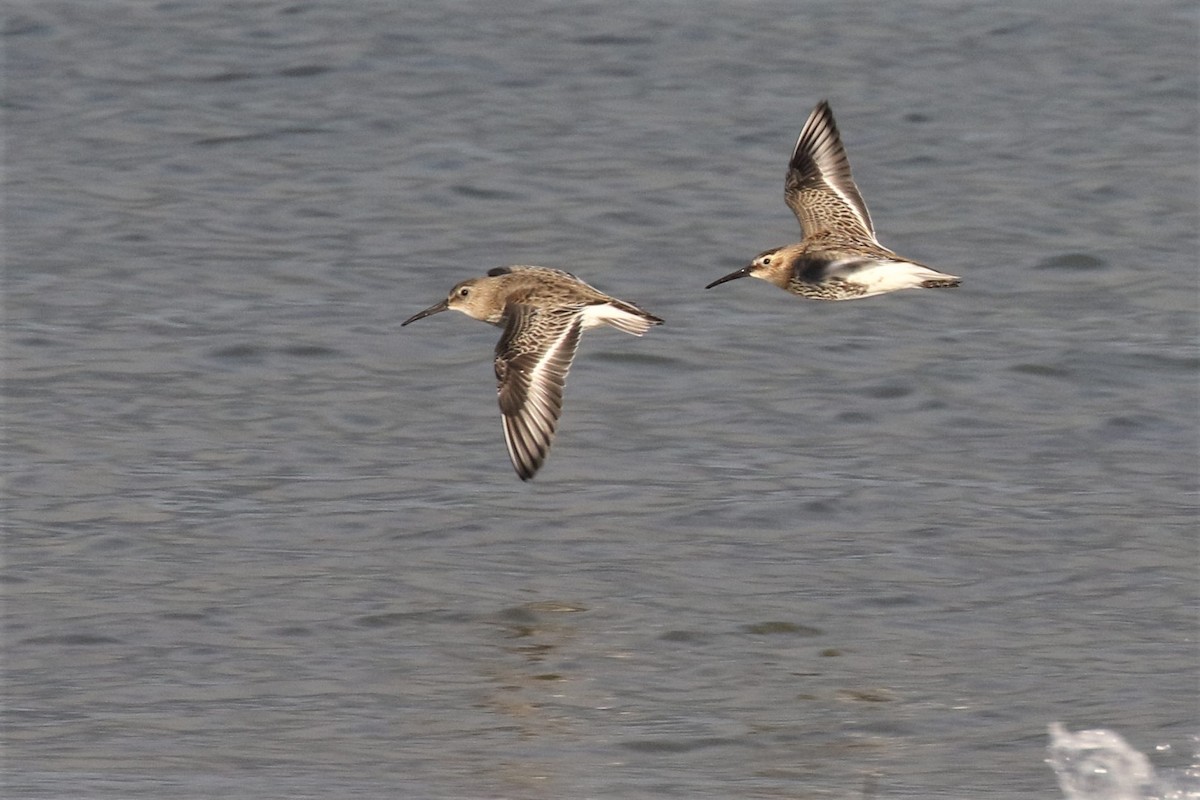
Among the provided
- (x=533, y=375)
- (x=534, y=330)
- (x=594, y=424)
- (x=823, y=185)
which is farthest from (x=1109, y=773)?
(x=594, y=424)

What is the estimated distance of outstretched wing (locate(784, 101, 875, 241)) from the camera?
1077cm

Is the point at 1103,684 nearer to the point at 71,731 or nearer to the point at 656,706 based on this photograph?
the point at 656,706

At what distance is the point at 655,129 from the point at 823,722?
30.9 ft

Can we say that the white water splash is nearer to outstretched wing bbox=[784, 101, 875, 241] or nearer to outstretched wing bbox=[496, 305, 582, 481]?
outstretched wing bbox=[496, 305, 582, 481]

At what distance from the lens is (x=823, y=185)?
435 inches

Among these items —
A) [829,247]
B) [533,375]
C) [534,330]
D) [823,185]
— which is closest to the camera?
[533,375]

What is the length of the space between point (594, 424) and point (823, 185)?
1.80 meters

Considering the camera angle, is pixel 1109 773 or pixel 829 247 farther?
pixel 829 247

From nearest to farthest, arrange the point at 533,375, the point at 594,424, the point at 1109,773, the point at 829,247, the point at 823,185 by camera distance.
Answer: the point at 1109,773 < the point at 533,375 < the point at 829,247 < the point at 823,185 < the point at 594,424

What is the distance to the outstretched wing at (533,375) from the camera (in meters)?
9.12

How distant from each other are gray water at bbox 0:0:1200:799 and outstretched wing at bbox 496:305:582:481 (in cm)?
75

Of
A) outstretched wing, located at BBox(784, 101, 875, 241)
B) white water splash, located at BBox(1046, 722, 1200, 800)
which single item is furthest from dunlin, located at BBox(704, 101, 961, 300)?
white water splash, located at BBox(1046, 722, 1200, 800)

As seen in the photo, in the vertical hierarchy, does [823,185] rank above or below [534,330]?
above

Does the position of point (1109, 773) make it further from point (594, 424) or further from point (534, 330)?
point (594, 424)
